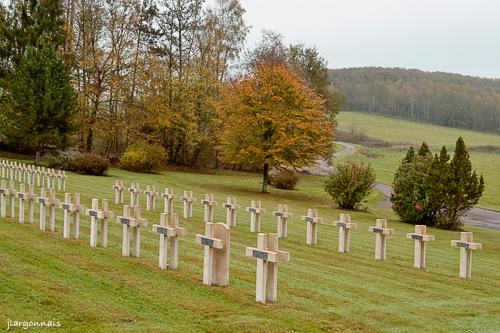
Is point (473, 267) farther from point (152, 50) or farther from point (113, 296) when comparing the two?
point (152, 50)

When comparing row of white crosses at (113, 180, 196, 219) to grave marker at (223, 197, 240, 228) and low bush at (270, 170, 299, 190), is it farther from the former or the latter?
low bush at (270, 170, 299, 190)

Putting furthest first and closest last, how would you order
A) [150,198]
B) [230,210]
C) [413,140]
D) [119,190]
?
1. [413,140]
2. [119,190]
3. [150,198]
4. [230,210]

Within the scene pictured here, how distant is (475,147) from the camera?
312ft

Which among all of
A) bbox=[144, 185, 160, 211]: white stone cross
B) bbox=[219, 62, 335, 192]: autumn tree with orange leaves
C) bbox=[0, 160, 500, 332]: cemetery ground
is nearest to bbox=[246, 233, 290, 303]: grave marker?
bbox=[0, 160, 500, 332]: cemetery ground

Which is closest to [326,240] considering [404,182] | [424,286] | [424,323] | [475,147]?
[424,286]

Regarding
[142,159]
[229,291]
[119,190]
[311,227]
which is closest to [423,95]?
[142,159]

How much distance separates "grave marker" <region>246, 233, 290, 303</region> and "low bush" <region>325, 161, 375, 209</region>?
75.7 ft

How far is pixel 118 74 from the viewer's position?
45438mm

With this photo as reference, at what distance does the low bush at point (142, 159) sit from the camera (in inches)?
1609

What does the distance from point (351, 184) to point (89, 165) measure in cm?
1516

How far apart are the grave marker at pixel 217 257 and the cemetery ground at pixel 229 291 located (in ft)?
0.67

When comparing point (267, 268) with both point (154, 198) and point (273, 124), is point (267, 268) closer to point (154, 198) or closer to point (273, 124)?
point (154, 198)

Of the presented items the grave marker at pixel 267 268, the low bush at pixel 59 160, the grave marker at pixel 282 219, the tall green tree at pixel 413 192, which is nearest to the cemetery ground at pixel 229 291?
the grave marker at pixel 267 268

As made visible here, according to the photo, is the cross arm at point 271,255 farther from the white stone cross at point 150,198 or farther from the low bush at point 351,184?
the low bush at point 351,184
